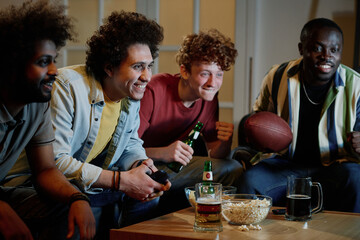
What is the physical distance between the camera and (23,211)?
5.33 ft

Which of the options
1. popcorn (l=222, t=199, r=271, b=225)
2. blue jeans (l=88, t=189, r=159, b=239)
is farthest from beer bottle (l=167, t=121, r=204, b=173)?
popcorn (l=222, t=199, r=271, b=225)

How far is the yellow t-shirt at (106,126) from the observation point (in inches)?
83.0

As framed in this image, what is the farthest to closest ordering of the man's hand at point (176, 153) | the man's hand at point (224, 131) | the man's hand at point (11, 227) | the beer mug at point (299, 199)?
the man's hand at point (224, 131) < the man's hand at point (176, 153) < the beer mug at point (299, 199) < the man's hand at point (11, 227)

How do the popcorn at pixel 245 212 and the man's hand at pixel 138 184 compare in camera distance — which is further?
the man's hand at pixel 138 184

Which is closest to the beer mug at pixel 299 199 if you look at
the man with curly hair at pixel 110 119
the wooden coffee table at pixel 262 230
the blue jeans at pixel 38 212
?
the wooden coffee table at pixel 262 230

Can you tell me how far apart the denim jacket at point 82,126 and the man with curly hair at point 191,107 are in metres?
0.32

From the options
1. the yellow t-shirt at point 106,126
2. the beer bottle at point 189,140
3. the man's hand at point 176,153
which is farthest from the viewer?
the beer bottle at point 189,140

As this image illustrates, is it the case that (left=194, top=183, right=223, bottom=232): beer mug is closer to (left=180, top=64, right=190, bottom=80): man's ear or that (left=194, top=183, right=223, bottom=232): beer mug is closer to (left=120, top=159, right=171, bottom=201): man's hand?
(left=120, top=159, right=171, bottom=201): man's hand

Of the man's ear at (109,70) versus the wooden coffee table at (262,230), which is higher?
the man's ear at (109,70)

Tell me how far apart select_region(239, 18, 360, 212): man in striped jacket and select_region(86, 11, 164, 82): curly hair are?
906 mm

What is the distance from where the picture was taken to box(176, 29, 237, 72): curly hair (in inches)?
102

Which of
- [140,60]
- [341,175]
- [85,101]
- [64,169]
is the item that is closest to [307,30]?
[341,175]

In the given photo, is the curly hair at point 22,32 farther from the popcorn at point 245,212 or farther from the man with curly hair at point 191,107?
the man with curly hair at point 191,107

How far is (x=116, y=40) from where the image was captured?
6.88 feet
